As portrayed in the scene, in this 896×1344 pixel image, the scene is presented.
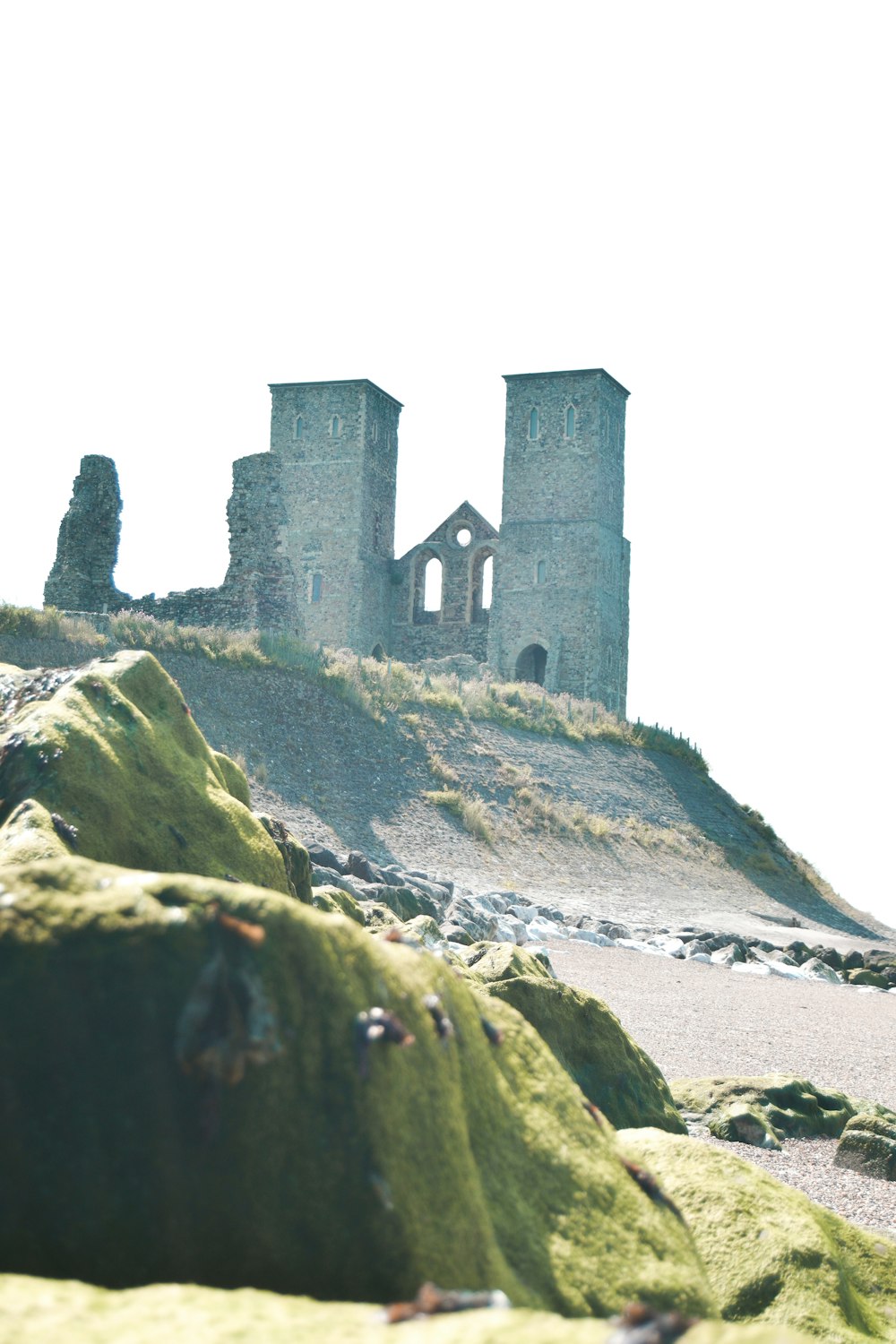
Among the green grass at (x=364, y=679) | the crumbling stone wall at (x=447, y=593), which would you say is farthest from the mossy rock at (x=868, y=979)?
the crumbling stone wall at (x=447, y=593)

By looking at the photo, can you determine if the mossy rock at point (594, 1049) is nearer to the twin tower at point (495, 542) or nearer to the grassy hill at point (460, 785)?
the grassy hill at point (460, 785)

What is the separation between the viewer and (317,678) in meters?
31.5

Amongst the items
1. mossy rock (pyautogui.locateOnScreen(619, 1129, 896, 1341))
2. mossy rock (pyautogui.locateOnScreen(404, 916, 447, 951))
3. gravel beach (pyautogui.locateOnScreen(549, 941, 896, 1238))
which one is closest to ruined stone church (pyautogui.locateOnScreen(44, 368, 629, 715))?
gravel beach (pyautogui.locateOnScreen(549, 941, 896, 1238))

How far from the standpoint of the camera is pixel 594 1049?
6.15 meters

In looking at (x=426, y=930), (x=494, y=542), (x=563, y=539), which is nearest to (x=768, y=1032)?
(x=426, y=930)

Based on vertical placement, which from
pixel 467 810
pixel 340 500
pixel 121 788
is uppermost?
pixel 340 500

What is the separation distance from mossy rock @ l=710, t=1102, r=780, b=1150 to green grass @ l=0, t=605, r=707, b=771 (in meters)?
22.2

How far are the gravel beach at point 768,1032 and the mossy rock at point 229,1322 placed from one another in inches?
177

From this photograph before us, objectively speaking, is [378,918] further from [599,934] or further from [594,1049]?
[599,934]

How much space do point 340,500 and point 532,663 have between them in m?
9.91

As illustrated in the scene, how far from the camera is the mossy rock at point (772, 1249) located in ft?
12.0

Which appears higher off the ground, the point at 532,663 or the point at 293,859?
the point at 532,663

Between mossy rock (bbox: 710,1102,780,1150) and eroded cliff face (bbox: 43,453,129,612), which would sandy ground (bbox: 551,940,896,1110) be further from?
eroded cliff face (bbox: 43,453,129,612)

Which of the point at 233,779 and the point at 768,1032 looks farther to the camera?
the point at 768,1032
